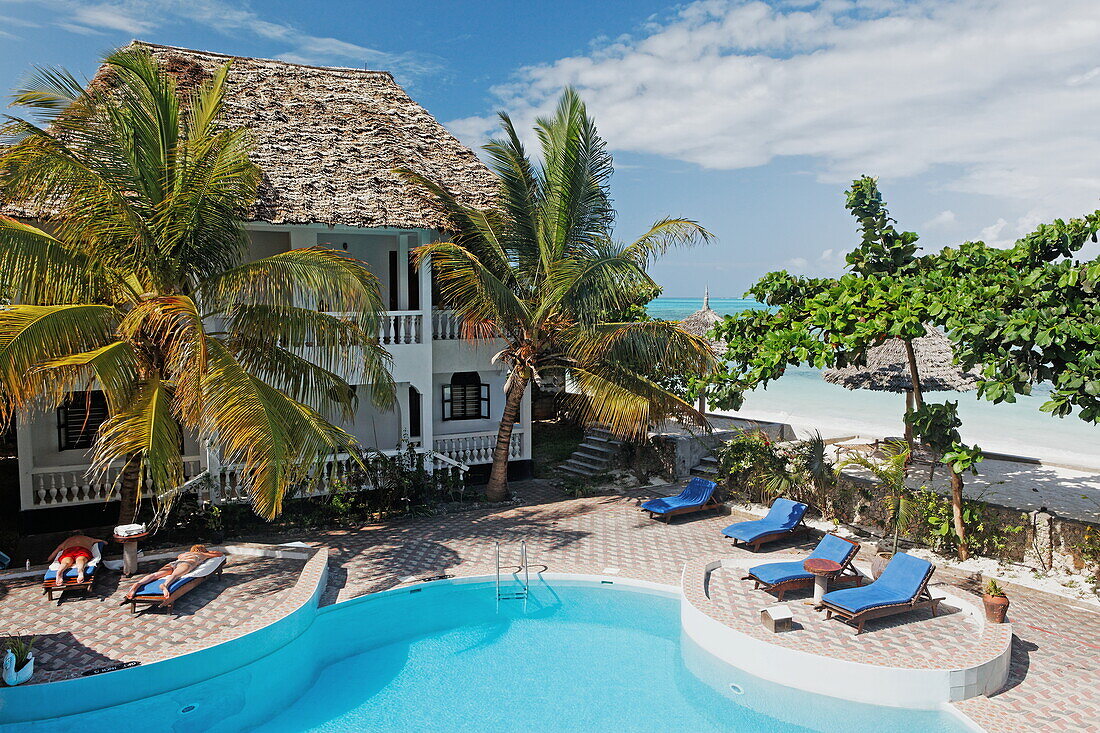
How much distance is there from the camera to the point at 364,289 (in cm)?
996

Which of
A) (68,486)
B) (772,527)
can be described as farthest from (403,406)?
(772,527)

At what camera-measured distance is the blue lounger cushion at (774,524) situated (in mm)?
11336

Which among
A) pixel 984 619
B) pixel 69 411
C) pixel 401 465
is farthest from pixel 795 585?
pixel 69 411

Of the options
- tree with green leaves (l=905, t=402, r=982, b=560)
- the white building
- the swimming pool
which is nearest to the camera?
the swimming pool

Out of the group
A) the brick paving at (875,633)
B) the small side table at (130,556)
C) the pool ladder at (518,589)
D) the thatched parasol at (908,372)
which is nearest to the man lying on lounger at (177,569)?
the small side table at (130,556)

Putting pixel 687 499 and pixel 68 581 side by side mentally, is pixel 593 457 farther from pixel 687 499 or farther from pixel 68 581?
pixel 68 581

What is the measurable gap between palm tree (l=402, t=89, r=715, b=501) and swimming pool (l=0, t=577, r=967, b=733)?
440cm

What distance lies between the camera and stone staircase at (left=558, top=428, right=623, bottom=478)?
16453 mm

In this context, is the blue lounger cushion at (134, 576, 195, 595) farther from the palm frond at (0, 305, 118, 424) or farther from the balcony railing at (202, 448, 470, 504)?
the palm frond at (0, 305, 118, 424)

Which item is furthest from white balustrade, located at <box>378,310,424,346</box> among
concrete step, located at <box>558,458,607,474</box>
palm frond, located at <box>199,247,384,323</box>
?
concrete step, located at <box>558,458,607,474</box>

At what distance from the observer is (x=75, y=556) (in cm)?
925

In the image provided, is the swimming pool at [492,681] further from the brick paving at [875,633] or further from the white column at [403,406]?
the white column at [403,406]

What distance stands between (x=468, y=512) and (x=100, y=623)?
6.39 m

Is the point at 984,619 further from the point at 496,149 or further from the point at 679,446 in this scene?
the point at 496,149
